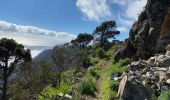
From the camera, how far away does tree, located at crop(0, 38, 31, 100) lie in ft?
155

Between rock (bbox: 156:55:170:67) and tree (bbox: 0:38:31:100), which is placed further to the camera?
tree (bbox: 0:38:31:100)

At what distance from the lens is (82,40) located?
92.8m

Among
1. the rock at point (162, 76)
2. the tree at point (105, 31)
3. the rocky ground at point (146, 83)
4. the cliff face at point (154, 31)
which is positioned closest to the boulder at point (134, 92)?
the rocky ground at point (146, 83)

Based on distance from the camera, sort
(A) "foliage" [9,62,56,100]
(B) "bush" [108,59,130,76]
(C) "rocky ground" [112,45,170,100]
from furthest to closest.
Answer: (A) "foliage" [9,62,56,100]
(B) "bush" [108,59,130,76]
(C) "rocky ground" [112,45,170,100]

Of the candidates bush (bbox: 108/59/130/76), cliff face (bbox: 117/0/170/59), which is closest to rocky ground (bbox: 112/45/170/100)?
bush (bbox: 108/59/130/76)

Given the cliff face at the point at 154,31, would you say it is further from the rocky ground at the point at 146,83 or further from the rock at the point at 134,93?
the rock at the point at 134,93

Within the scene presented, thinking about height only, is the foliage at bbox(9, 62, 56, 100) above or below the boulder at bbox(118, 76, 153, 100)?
below

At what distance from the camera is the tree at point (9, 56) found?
155 feet

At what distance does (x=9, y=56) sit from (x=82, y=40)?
148ft

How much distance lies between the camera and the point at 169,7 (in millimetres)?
28422

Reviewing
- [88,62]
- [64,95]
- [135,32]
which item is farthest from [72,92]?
[88,62]

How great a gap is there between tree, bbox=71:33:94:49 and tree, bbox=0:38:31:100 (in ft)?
135

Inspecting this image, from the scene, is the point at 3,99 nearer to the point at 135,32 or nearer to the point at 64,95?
the point at 135,32

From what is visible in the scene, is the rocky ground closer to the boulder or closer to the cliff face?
the boulder
